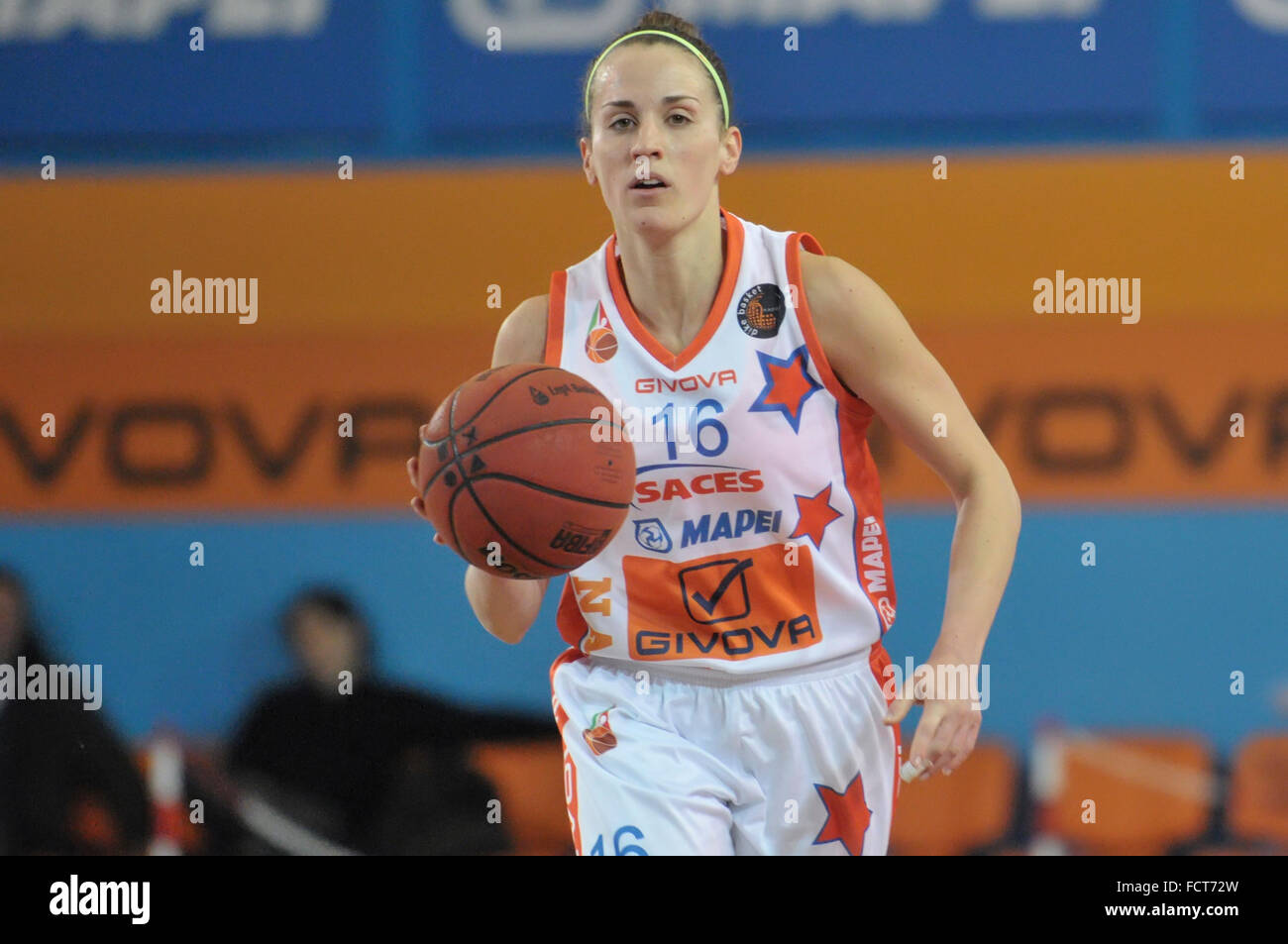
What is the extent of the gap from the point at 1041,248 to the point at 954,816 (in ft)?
5.92

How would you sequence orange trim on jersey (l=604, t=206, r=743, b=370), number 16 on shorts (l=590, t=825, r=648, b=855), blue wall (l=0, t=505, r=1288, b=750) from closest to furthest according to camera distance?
number 16 on shorts (l=590, t=825, r=648, b=855)
orange trim on jersey (l=604, t=206, r=743, b=370)
blue wall (l=0, t=505, r=1288, b=750)

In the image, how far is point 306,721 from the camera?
4906 mm

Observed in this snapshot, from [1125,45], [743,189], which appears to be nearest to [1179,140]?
[1125,45]

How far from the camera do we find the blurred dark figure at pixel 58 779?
4875 millimetres

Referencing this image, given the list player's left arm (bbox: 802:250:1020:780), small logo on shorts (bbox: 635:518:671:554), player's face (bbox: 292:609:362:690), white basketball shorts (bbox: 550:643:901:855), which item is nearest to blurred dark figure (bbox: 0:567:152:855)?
player's face (bbox: 292:609:362:690)

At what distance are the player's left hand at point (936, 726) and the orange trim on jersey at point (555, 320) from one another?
88 centimetres

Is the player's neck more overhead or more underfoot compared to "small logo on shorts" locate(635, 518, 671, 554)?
more overhead

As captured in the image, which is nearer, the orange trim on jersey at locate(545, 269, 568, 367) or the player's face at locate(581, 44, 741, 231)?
the player's face at locate(581, 44, 741, 231)

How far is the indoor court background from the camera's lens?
480 centimetres

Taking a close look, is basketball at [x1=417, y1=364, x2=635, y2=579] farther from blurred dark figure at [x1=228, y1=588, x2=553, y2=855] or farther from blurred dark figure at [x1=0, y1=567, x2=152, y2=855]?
blurred dark figure at [x1=0, y1=567, x2=152, y2=855]

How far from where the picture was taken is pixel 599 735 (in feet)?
8.68

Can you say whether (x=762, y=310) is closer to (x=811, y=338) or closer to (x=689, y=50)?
(x=811, y=338)

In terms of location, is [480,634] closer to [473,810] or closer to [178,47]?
[473,810]

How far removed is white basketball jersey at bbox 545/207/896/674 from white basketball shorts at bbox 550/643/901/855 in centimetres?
5
